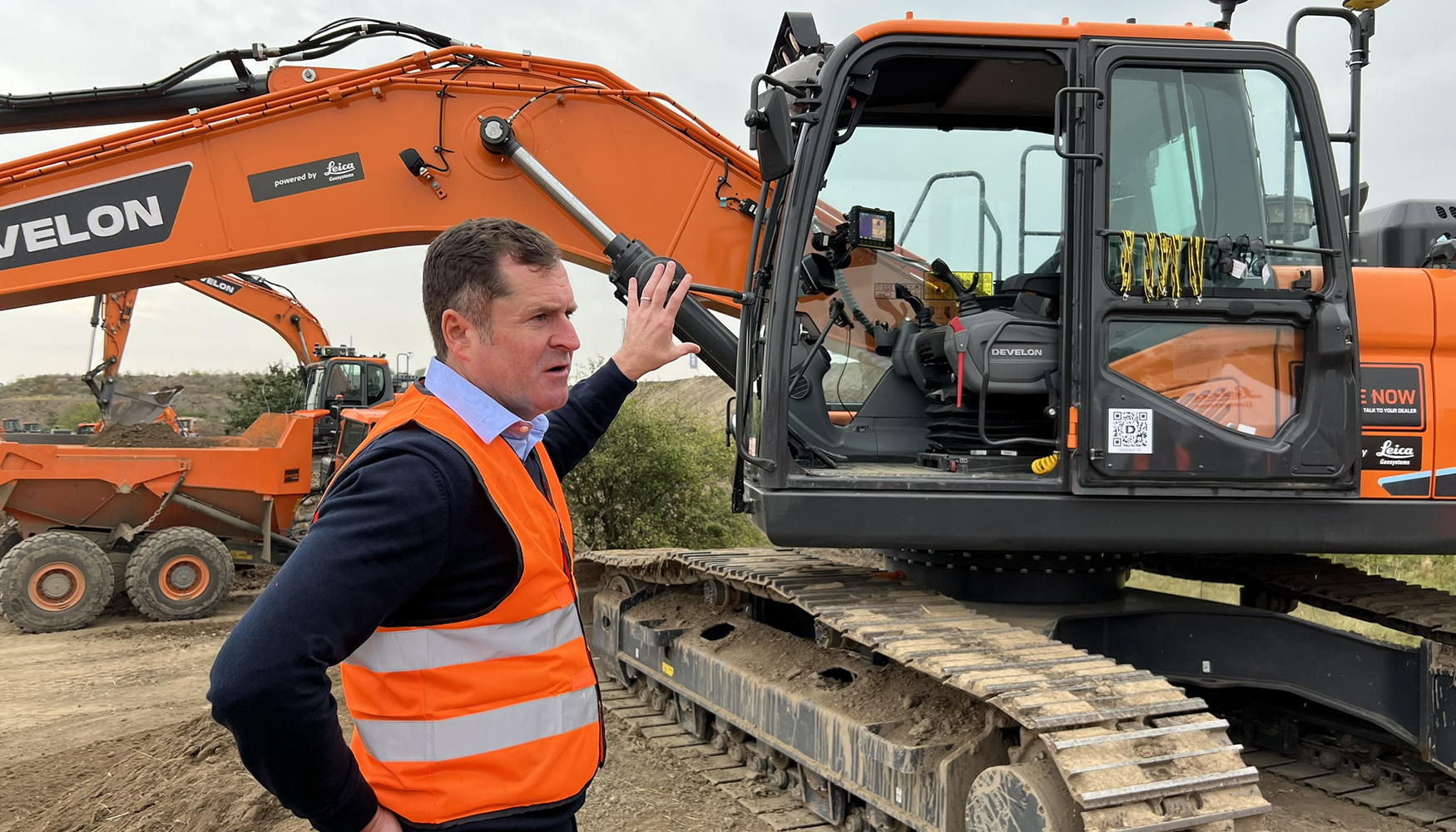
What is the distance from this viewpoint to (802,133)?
389cm

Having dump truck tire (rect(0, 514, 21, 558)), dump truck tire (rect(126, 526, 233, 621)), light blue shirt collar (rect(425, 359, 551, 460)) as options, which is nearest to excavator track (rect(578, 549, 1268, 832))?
light blue shirt collar (rect(425, 359, 551, 460))

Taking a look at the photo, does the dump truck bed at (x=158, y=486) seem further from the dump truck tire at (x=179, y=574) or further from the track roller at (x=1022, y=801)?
the track roller at (x=1022, y=801)

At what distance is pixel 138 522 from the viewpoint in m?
8.80

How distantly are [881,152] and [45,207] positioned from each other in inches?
160

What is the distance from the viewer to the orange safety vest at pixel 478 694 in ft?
5.87

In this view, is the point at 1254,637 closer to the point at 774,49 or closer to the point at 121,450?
the point at 774,49

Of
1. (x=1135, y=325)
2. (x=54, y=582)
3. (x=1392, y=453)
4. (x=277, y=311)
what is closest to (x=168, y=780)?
(x=1135, y=325)

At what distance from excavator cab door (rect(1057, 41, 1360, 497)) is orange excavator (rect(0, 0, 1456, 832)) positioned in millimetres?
12

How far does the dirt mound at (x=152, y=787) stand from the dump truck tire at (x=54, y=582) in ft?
11.3

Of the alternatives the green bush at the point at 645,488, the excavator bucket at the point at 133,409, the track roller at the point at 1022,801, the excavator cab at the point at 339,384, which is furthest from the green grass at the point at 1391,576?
the excavator bucket at the point at 133,409

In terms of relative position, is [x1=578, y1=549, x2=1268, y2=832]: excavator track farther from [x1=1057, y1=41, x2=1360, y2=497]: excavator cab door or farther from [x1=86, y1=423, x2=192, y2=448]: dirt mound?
[x1=86, y1=423, x2=192, y2=448]: dirt mound

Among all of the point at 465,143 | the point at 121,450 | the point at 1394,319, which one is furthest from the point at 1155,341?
the point at 121,450

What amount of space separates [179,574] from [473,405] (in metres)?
7.75

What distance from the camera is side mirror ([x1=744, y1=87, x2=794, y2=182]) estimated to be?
3600mm
